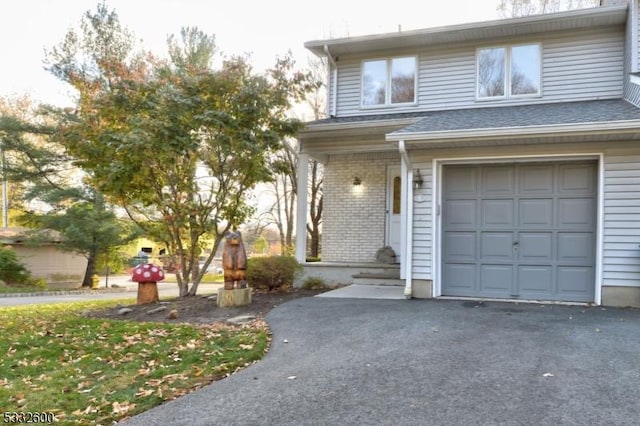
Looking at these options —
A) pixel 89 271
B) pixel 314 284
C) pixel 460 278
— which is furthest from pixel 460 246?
pixel 89 271

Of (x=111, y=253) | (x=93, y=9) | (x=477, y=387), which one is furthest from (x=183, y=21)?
(x=477, y=387)

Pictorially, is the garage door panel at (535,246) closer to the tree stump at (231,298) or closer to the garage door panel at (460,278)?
the garage door panel at (460,278)

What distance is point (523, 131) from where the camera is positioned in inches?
280

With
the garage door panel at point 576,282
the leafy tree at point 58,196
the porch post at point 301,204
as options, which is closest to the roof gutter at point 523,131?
the garage door panel at point 576,282

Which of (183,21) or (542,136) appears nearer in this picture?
(542,136)

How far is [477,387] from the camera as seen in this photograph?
12.0 ft

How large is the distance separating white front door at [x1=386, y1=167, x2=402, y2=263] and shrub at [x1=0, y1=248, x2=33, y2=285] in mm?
17819

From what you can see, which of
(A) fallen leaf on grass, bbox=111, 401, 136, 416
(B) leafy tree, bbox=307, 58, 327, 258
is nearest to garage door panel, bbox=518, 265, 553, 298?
(A) fallen leaf on grass, bbox=111, 401, 136, 416

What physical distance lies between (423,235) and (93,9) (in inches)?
712

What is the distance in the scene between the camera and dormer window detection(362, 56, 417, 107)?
36.9 ft

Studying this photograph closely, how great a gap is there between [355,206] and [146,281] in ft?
17.5

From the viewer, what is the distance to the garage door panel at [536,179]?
7863mm

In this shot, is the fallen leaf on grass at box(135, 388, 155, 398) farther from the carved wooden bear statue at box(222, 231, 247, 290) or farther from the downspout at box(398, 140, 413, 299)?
the downspout at box(398, 140, 413, 299)

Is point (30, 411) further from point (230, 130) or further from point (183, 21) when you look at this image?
point (183, 21)
